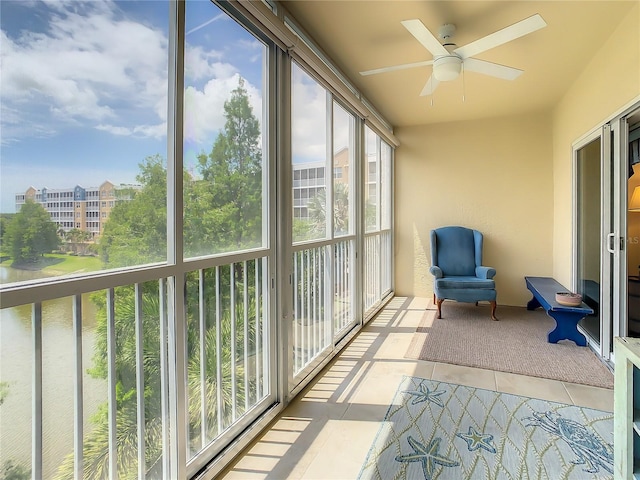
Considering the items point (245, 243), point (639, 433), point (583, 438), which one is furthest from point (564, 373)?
point (245, 243)

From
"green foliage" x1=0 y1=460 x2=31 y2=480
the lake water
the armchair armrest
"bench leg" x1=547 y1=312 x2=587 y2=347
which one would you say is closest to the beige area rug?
"bench leg" x1=547 y1=312 x2=587 y2=347

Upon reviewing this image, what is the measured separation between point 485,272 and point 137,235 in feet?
13.0

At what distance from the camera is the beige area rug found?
265cm

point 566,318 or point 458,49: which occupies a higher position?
point 458,49

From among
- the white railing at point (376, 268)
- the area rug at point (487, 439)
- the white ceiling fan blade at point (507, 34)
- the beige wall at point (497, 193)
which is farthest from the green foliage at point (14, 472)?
the beige wall at point (497, 193)

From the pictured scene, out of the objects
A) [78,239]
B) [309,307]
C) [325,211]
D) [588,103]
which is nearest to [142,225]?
[78,239]

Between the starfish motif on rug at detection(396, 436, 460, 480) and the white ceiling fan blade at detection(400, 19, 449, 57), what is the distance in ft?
7.42

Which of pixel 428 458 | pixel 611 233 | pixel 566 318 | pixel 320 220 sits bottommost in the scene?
pixel 428 458

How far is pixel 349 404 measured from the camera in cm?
221

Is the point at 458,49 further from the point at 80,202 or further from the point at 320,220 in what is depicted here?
the point at 80,202

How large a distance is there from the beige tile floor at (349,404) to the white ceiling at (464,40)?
2411 mm

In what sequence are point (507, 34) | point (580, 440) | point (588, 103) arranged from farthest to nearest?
point (588, 103), point (507, 34), point (580, 440)

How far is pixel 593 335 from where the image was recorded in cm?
308

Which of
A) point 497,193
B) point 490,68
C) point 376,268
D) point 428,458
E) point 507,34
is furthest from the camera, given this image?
point 497,193
